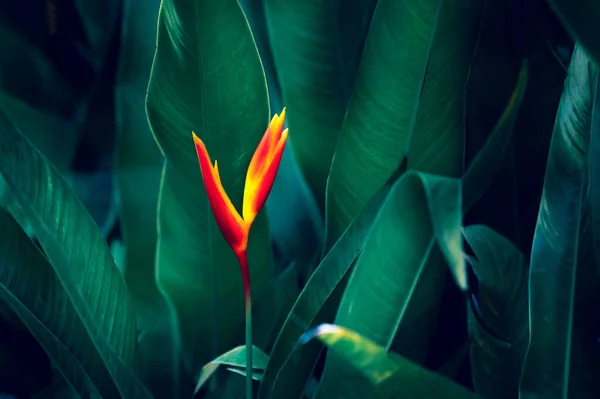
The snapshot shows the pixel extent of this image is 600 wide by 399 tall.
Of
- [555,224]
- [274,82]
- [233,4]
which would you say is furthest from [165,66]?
[555,224]

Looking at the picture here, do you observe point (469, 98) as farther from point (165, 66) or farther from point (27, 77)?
point (27, 77)

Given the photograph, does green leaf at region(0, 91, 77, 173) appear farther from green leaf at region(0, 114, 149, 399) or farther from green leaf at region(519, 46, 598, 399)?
green leaf at region(519, 46, 598, 399)

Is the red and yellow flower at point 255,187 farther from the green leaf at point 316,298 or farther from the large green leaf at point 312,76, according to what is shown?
the large green leaf at point 312,76

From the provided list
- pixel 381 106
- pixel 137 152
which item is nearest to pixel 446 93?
pixel 381 106

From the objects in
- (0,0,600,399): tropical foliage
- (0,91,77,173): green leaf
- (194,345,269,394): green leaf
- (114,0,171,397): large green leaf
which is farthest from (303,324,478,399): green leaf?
(0,91,77,173): green leaf

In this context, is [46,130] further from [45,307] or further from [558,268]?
[558,268]

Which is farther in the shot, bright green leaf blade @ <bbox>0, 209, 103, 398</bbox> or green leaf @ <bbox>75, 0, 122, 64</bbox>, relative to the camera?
green leaf @ <bbox>75, 0, 122, 64</bbox>
